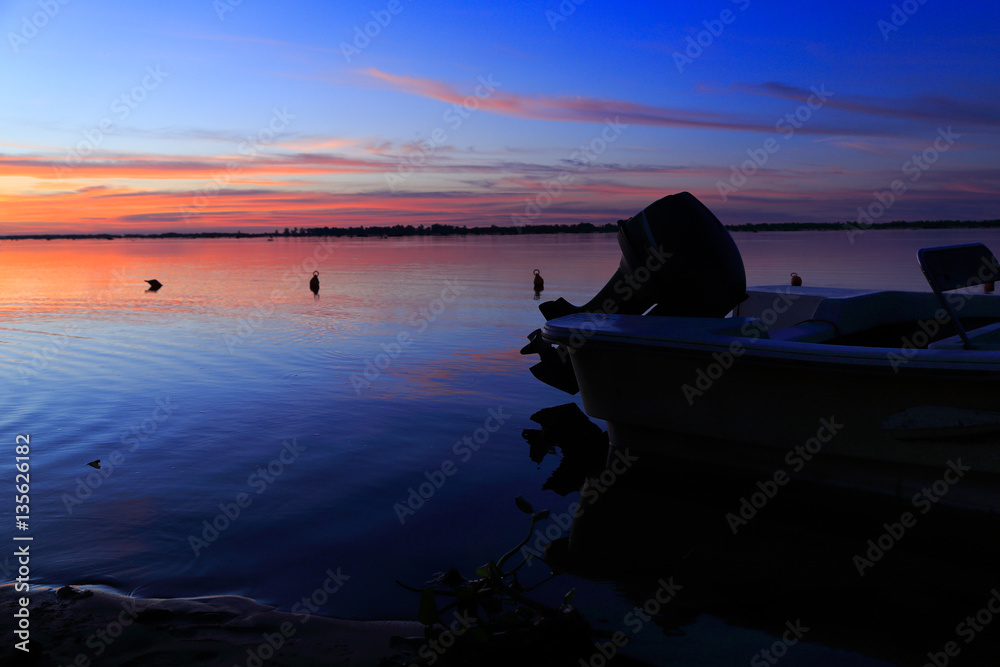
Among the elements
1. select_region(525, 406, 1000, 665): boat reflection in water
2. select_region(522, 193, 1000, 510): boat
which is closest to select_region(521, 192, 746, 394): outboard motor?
select_region(522, 193, 1000, 510): boat

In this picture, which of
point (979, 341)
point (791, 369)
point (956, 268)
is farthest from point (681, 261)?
point (979, 341)

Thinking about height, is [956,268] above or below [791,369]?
above

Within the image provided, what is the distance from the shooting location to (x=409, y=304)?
20422mm

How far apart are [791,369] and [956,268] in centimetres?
182

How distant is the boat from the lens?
176 inches

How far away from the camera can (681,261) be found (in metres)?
6.09

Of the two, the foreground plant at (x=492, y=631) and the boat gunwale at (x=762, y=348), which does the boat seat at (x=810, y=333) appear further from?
the foreground plant at (x=492, y=631)

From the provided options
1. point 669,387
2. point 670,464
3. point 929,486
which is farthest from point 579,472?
point 929,486

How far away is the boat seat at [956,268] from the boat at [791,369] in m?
0.01

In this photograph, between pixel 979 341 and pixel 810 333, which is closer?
pixel 979 341

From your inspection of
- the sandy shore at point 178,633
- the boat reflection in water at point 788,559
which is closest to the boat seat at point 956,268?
the boat reflection in water at point 788,559

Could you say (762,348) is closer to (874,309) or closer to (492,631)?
(874,309)

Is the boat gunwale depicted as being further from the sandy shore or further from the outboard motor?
the sandy shore

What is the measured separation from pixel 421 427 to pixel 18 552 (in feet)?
12.0
